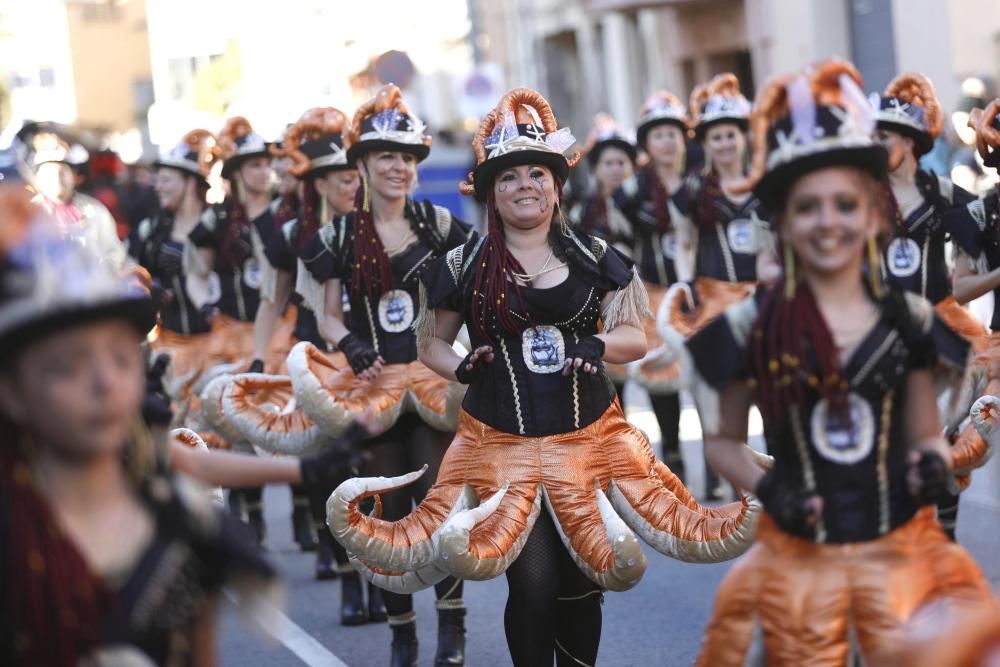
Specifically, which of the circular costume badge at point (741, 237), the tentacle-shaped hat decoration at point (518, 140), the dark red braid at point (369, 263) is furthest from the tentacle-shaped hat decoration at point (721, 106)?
the tentacle-shaped hat decoration at point (518, 140)

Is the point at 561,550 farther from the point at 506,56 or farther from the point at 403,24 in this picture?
the point at 403,24

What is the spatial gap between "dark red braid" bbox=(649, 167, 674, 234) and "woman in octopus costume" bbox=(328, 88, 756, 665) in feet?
16.9

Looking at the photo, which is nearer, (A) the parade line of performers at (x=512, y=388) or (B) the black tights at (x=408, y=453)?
(A) the parade line of performers at (x=512, y=388)

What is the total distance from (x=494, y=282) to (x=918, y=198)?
264cm

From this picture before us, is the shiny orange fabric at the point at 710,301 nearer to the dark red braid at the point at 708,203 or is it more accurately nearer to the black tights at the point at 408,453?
the dark red braid at the point at 708,203

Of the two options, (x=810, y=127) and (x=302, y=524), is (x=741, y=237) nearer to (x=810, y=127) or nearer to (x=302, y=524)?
(x=302, y=524)

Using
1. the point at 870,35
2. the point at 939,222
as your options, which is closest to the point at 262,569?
the point at 939,222

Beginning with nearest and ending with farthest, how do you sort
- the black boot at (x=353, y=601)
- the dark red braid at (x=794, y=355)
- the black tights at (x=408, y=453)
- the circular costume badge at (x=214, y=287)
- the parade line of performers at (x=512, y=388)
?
1. the parade line of performers at (x=512, y=388)
2. the dark red braid at (x=794, y=355)
3. the black tights at (x=408, y=453)
4. the black boot at (x=353, y=601)
5. the circular costume badge at (x=214, y=287)

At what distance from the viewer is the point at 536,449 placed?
6578mm

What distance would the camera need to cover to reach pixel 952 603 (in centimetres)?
456

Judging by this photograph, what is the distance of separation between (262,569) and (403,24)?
196 feet

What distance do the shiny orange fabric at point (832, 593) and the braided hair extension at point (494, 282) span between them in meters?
2.07

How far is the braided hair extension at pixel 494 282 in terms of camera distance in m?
6.65

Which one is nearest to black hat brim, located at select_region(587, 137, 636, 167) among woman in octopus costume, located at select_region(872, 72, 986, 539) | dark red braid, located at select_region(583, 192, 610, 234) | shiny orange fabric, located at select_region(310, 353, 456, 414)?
dark red braid, located at select_region(583, 192, 610, 234)
